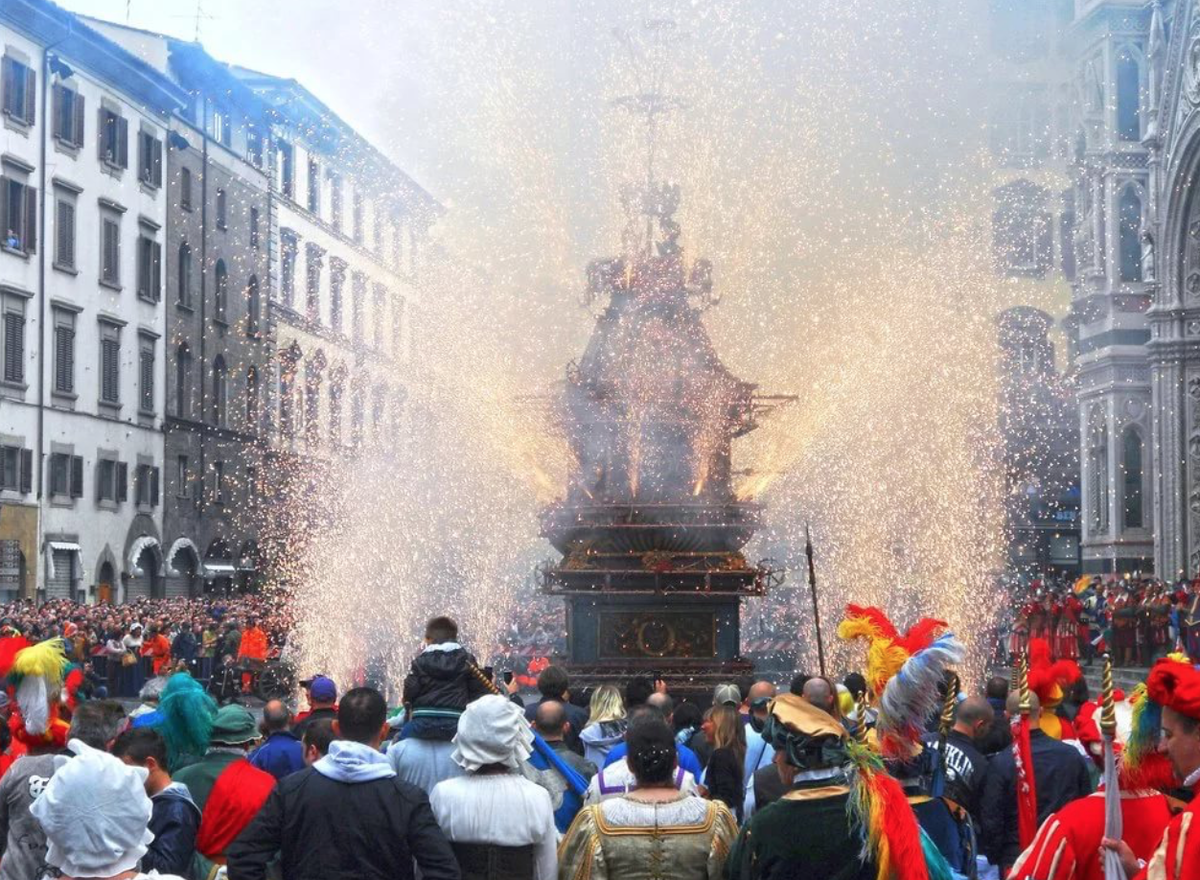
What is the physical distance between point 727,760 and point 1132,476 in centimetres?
4118

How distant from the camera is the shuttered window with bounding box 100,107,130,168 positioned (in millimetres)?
52844

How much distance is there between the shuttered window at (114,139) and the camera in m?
52.8

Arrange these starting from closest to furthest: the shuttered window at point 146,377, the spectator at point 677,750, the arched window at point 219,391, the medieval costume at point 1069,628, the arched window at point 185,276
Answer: the spectator at point 677,750 → the medieval costume at point 1069,628 → the shuttered window at point 146,377 → the arched window at point 185,276 → the arched window at point 219,391

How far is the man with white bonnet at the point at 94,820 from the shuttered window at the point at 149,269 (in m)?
51.8

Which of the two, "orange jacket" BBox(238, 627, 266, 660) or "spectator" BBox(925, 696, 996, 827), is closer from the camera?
"spectator" BBox(925, 696, 996, 827)

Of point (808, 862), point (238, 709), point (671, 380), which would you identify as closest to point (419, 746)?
point (238, 709)

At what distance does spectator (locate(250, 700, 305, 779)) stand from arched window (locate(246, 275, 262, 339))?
56.1 m

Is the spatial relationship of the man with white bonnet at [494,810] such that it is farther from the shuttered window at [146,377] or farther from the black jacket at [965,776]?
the shuttered window at [146,377]

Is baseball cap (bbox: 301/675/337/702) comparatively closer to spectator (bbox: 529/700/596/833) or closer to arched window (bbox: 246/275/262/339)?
spectator (bbox: 529/700/596/833)

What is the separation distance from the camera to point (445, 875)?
683 cm

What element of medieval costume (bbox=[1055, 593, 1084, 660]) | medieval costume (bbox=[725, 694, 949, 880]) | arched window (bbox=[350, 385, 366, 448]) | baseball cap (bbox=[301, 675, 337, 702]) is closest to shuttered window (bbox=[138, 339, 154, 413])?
arched window (bbox=[350, 385, 366, 448])

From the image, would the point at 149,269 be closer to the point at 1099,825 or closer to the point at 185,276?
the point at 185,276

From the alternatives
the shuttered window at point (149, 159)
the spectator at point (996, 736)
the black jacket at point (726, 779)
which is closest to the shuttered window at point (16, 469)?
the shuttered window at point (149, 159)

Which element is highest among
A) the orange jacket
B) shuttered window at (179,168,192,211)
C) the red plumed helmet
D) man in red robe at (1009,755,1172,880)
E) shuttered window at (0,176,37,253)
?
shuttered window at (179,168,192,211)
